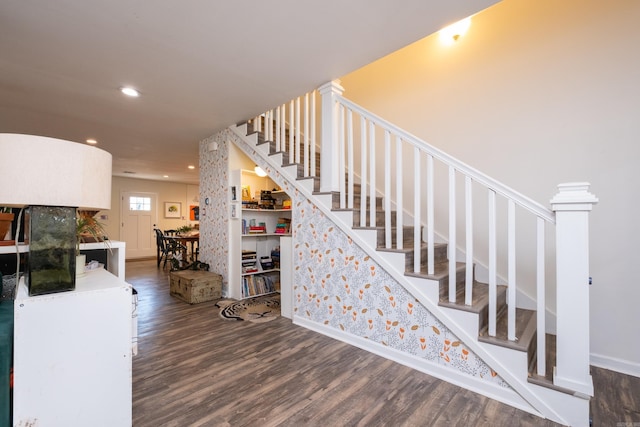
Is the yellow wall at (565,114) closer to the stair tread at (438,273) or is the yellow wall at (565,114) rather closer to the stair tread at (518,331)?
the stair tread at (518,331)

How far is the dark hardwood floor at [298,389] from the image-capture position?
5.23 ft

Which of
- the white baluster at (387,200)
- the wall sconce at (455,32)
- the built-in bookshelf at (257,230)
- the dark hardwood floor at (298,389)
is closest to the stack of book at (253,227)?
the built-in bookshelf at (257,230)

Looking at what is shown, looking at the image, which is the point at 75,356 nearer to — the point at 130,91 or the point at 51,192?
the point at 51,192

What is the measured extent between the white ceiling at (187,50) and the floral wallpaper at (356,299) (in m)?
1.06

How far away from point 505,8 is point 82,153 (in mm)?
3413

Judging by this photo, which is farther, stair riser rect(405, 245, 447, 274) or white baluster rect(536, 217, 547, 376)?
stair riser rect(405, 245, 447, 274)

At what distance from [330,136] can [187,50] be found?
4.56 ft

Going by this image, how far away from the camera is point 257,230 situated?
163 inches

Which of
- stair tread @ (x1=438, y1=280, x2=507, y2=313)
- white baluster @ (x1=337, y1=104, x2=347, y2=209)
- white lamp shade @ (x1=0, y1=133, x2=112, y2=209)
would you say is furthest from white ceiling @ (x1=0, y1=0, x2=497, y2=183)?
stair tread @ (x1=438, y1=280, x2=507, y2=313)

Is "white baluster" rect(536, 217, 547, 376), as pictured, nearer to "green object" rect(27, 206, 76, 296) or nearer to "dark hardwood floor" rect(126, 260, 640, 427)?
"dark hardwood floor" rect(126, 260, 640, 427)

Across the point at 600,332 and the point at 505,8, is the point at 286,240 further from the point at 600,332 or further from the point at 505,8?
the point at 505,8

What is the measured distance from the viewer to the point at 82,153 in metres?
1.23

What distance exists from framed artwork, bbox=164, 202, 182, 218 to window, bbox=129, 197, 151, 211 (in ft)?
1.57

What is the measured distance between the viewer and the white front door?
8.14m
